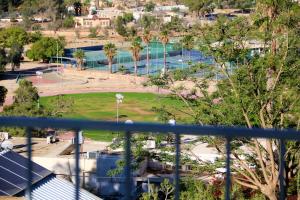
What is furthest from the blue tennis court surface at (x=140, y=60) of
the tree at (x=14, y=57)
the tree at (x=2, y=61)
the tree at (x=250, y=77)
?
the tree at (x=250, y=77)

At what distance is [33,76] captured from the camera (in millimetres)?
43469

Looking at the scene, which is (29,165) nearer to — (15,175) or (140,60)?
(15,175)

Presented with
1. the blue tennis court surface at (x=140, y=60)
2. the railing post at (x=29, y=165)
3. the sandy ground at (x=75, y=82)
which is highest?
the railing post at (x=29, y=165)

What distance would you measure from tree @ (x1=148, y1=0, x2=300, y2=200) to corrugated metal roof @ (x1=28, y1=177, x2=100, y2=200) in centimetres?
577

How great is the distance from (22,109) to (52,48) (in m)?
28.1

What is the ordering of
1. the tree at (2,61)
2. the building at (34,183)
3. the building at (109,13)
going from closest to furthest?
the building at (34,183), the tree at (2,61), the building at (109,13)

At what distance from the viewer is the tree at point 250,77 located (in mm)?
9633

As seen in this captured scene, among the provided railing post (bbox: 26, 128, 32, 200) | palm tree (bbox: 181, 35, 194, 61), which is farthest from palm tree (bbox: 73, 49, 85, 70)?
railing post (bbox: 26, 128, 32, 200)

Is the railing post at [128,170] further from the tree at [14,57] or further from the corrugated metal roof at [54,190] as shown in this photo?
the tree at [14,57]

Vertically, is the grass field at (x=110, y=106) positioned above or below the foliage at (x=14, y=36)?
below

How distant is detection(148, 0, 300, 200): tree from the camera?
963 cm

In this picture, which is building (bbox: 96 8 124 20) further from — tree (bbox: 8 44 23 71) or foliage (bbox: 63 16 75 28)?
tree (bbox: 8 44 23 71)

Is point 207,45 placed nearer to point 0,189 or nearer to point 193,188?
point 193,188

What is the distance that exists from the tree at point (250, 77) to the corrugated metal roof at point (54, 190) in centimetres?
577
